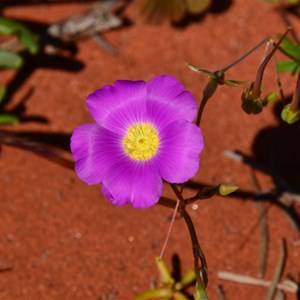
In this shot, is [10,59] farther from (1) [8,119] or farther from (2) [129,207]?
(2) [129,207]

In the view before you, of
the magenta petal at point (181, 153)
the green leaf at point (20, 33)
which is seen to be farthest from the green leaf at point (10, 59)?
the magenta petal at point (181, 153)

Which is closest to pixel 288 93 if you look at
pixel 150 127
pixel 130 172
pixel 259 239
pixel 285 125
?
pixel 285 125

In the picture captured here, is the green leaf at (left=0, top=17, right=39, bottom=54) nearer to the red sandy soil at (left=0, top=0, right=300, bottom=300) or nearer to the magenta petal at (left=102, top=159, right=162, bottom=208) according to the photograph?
the red sandy soil at (left=0, top=0, right=300, bottom=300)

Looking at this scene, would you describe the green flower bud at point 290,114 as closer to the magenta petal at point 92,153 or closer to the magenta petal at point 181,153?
the magenta petal at point 181,153

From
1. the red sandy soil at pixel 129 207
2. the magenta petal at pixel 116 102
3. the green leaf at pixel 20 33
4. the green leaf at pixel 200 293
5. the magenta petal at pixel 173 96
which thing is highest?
the magenta petal at pixel 173 96

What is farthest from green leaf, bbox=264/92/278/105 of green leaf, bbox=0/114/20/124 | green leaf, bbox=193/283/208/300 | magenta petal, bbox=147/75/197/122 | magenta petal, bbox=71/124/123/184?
green leaf, bbox=0/114/20/124

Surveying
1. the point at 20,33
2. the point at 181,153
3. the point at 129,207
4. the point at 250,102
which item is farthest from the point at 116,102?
the point at 20,33
